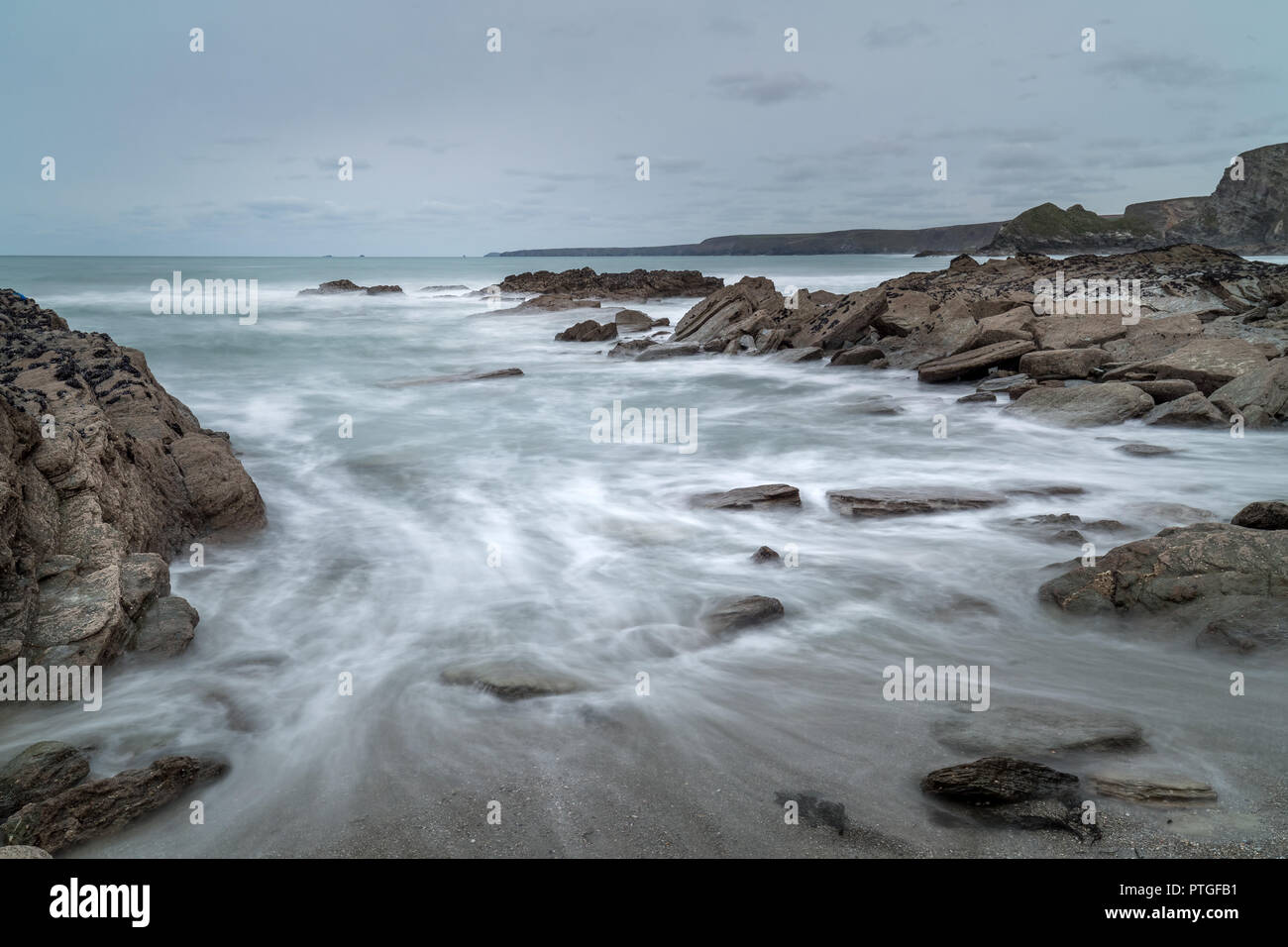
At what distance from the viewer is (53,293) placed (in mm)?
49531

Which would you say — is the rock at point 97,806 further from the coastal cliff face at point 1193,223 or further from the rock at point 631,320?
the coastal cliff face at point 1193,223

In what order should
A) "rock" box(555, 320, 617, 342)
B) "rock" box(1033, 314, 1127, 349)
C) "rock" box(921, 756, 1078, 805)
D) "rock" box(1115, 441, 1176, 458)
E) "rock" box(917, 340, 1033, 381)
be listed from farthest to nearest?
"rock" box(555, 320, 617, 342) → "rock" box(1033, 314, 1127, 349) → "rock" box(917, 340, 1033, 381) → "rock" box(1115, 441, 1176, 458) → "rock" box(921, 756, 1078, 805)

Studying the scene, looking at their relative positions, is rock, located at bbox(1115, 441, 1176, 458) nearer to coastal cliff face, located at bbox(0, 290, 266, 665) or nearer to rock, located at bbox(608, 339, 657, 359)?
coastal cliff face, located at bbox(0, 290, 266, 665)

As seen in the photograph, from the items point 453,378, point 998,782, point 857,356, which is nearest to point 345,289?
point 453,378

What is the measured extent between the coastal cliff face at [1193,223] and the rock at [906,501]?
82077mm

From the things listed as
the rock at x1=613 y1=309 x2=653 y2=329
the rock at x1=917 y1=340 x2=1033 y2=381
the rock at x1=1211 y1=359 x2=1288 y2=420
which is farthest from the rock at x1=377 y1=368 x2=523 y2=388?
the rock at x1=1211 y1=359 x2=1288 y2=420

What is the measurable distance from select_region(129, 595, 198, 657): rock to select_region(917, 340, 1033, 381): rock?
507 inches

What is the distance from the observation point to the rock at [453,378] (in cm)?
1694

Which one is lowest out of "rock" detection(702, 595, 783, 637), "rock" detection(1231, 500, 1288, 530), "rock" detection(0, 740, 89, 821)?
"rock" detection(0, 740, 89, 821)

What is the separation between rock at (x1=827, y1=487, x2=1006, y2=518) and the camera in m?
7.82

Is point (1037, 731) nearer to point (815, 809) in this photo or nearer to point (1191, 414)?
point (815, 809)

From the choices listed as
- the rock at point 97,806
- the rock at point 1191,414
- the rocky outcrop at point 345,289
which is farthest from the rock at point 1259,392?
the rocky outcrop at point 345,289

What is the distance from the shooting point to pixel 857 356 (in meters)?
17.4
